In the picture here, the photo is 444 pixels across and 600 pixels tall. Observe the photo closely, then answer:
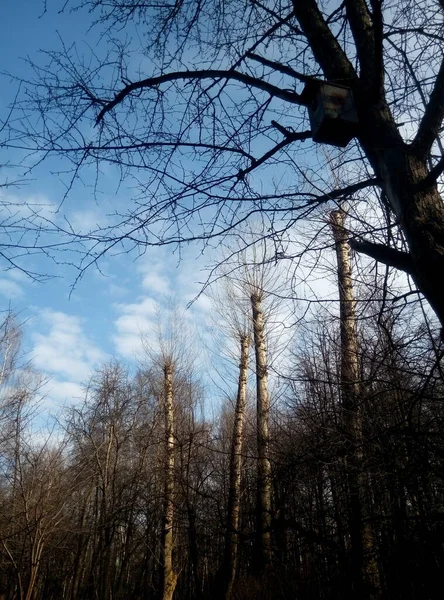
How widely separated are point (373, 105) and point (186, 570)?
1734 cm

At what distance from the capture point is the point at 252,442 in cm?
1120

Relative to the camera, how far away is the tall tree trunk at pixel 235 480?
8.40m

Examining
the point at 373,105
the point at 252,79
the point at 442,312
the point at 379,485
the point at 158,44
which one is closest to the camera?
the point at 442,312

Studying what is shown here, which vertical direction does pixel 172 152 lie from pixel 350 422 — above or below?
above

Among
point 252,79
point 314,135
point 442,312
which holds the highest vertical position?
point 252,79

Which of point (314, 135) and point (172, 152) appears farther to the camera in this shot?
point (172, 152)

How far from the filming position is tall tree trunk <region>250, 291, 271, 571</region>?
7.95m

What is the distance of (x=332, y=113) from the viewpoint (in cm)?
227

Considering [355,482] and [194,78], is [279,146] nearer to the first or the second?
[194,78]

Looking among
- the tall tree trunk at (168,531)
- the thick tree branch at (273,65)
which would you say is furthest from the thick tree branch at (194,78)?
the tall tree trunk at (168,531)

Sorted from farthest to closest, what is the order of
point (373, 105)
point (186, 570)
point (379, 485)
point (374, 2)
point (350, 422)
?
point (186, 570) → point (350, 422) → point (379, 485) → point (373, 105) → point (374, 2)

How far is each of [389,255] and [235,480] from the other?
26.8 feet

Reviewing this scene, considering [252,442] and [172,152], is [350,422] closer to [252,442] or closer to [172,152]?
[172,152]

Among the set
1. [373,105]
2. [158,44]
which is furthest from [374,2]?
[158,44]
